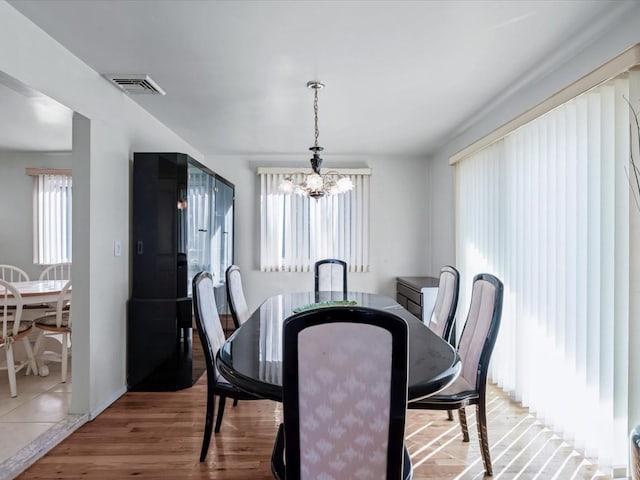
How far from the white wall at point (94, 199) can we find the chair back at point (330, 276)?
70.4 inches

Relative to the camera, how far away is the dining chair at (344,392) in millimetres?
1135

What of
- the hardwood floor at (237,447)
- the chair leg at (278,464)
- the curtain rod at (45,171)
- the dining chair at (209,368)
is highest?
the curtain rod at (45,171)

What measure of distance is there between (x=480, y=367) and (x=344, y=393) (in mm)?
1128

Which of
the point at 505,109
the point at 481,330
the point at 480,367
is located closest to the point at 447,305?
the point at 481,330

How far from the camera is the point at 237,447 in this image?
2.33 m

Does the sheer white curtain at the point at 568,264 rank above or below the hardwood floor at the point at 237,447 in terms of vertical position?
above

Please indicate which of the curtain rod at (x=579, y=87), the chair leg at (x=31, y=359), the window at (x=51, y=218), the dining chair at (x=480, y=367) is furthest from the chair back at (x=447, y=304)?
the window at (x=51, y=218)

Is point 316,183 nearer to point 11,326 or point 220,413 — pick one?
point 220,413

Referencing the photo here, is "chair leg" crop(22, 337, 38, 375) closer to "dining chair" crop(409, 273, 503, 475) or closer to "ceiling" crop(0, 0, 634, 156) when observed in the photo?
"ceiling" crop(0, 0, 634, 156)

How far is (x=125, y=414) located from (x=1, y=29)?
2.48m

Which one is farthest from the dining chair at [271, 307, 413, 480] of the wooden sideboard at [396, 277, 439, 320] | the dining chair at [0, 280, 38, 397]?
the wooden sideboard at [396, 277, 439, 320]

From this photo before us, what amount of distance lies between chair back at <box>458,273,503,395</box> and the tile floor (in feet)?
8.23

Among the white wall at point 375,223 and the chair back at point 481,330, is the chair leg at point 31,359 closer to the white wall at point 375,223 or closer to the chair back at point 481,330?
the white wall at point 375,223

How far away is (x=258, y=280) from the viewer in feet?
17.4
